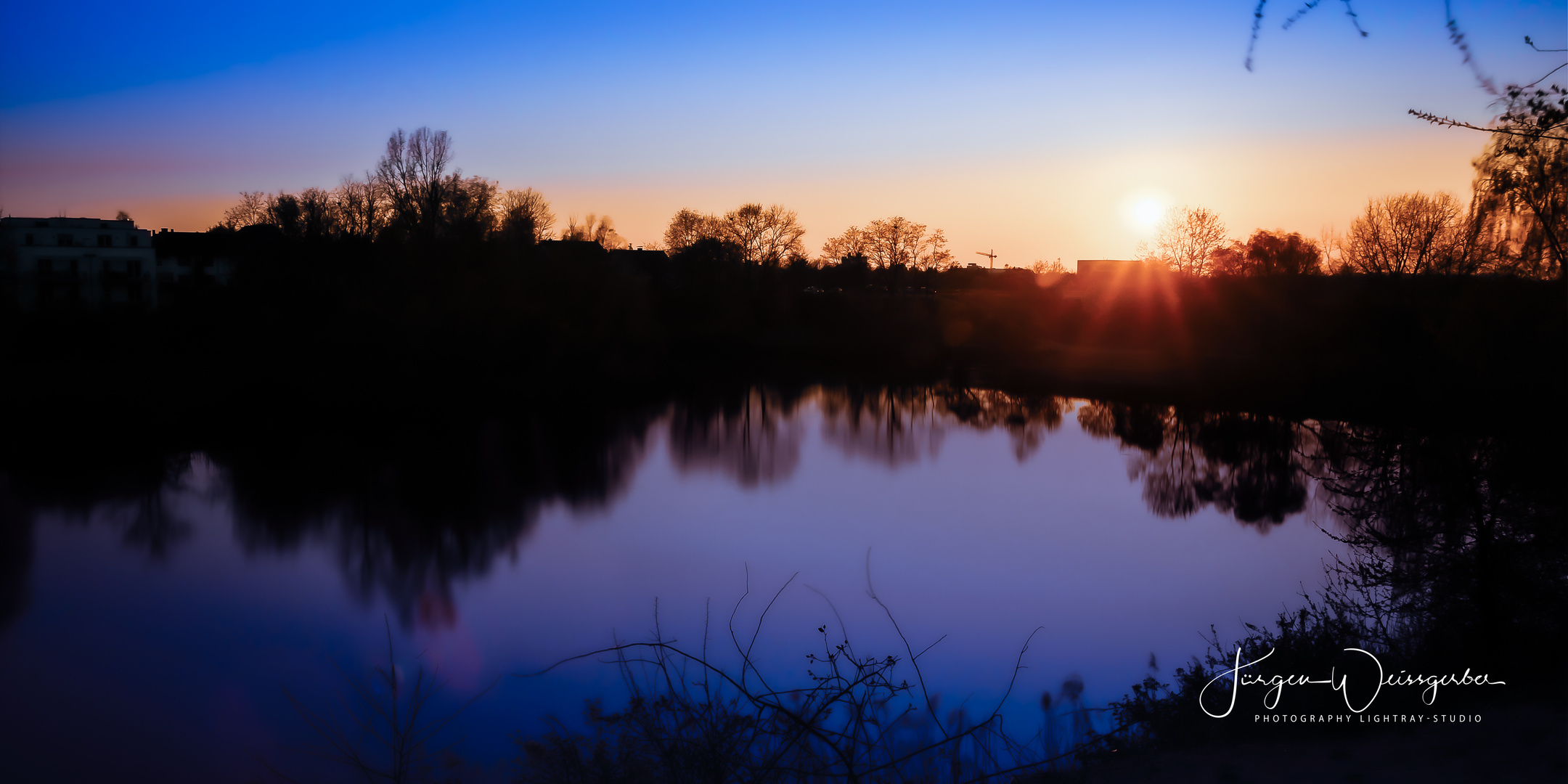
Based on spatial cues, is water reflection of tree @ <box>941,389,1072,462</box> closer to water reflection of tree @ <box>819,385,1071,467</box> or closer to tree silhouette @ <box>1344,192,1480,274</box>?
water reflection of tree @ <box>819,385,1071,467</box>

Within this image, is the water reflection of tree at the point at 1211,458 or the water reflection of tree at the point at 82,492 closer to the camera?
the water reflection of tree at the point at 82,492

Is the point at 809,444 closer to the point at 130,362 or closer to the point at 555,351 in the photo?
the point at 555,351

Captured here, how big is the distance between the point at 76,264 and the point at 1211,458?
3553cm

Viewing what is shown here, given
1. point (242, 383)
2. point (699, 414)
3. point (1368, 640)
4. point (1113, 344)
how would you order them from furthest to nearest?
1. point (1113, 344)
2. point (699, 414)
3. point (242, 383)
4. point (1368, 640)

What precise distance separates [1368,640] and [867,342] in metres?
34.9

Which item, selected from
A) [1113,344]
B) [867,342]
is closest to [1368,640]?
[1113,344]

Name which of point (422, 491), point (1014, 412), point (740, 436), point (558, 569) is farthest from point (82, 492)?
point (1014, 412)

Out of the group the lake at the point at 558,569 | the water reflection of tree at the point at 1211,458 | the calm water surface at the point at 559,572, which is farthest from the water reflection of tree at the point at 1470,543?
the water reflection of tree at the point at 1211,458

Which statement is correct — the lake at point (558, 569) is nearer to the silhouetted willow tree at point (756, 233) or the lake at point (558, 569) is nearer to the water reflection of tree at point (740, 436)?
the water reflection of tree at point (740, 436)

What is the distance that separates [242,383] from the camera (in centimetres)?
2227

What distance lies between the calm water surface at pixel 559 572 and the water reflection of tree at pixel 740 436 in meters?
0.23

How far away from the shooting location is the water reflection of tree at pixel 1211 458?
14492mm

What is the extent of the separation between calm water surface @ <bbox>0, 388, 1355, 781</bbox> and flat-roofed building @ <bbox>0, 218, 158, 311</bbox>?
8020mm

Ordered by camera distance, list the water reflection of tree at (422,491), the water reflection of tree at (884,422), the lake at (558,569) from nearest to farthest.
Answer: the lake at (558,569)
the water reflection of tree at (422,491)
the water reflection of tree at (884,422)
